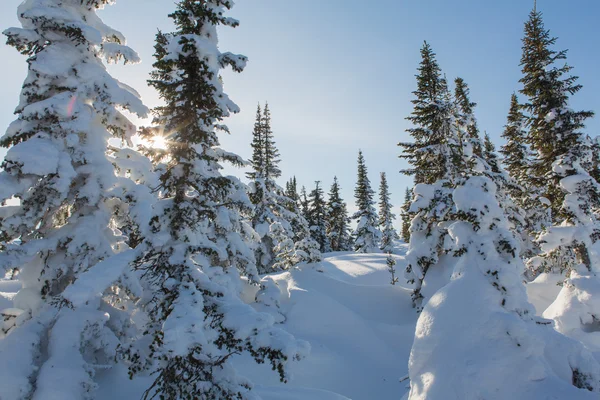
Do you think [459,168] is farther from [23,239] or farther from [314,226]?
[314,226]

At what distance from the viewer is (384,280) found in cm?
2394

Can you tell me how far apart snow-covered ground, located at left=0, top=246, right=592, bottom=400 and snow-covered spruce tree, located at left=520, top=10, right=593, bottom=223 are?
6.36m

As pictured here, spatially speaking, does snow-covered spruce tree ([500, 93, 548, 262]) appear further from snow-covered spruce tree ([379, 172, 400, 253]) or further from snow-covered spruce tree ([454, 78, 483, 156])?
snow-covered spruce tree ([379, 172, 400, 253])

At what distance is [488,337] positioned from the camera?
280 inches

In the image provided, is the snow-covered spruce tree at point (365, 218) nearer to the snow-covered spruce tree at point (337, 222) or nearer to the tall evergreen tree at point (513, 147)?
the snow-covered spruce tree at point (337, 222)

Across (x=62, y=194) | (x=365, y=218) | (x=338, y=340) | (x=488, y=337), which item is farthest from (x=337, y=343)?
(x=365, y=218)

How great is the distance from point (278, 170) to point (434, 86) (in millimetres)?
13189

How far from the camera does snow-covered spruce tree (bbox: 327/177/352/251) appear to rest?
47469mm

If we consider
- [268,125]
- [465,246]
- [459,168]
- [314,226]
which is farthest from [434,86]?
[314,226]

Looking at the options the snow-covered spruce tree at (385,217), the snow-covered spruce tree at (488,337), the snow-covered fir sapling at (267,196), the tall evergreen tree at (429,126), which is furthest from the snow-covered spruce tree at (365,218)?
the snow-covered spruce tree at (488,337)

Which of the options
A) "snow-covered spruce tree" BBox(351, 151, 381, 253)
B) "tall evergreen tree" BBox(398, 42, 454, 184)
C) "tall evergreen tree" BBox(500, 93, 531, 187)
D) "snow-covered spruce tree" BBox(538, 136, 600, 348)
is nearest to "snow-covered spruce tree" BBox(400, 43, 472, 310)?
"tall evergreen tree" BBox(398, 42, 454, 184)

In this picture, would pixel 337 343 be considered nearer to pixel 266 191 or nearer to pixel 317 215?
pixel 266 191

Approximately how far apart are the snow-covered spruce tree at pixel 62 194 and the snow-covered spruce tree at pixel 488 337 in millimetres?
7481

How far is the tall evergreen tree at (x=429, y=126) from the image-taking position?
16422 millimetres
